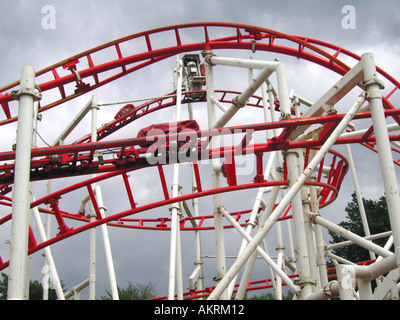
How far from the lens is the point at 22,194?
4.07m

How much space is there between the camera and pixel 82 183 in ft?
22.6

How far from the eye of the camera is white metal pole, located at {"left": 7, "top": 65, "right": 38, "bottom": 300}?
12.4ft

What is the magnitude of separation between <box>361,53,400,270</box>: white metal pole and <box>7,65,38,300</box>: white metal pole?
278cm

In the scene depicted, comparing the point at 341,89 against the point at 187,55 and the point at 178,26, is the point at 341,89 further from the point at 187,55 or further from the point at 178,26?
the point at 187,55

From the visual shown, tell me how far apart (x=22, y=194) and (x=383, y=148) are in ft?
9.82

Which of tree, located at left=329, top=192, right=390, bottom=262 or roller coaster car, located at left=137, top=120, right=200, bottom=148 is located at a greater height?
tree, located at left=329, top=192, right=390, bottom=262

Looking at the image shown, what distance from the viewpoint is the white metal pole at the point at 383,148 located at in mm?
4184

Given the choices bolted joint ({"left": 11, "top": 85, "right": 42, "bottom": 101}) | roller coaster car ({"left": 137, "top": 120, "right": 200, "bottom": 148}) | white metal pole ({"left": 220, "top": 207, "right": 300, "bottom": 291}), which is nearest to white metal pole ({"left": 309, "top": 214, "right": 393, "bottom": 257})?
white metal pole ({"left": 220, "top": 207, "right": 300, "bottom": 291})

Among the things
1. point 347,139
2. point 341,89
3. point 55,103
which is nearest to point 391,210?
point 341,89

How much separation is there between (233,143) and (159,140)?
0.90 metres

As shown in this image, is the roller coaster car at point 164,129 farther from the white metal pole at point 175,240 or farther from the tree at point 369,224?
the tree at point 369,224

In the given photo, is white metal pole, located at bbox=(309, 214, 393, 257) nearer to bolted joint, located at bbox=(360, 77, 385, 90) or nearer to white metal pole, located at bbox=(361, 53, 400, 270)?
white metal pole, located at bbox=(361, 53, 400, 270)

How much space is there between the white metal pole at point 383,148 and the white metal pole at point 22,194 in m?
2.78

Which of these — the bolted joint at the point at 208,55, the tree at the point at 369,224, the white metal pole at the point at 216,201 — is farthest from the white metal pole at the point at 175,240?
the tree at the point at 369,224
